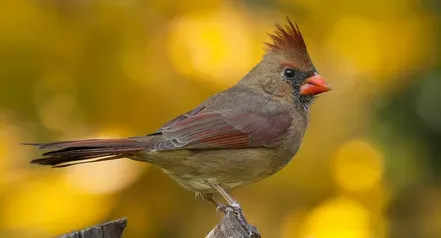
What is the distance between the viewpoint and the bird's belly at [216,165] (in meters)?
3.24

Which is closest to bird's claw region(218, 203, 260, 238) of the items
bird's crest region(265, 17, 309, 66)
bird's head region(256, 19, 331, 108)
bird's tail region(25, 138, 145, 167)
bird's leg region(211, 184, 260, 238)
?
bird's leg region(211, 184, 260, 238)

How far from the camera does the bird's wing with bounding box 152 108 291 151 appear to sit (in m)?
3.21

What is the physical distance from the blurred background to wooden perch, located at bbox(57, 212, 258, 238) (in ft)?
4.23

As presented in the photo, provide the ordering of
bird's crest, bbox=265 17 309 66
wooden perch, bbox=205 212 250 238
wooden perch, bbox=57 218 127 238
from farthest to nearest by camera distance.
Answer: bird's crest, bbox=265 17 309 66
wooden perch, bbox=205 212 250 238
wooden perch, bbox=57 218 127 238

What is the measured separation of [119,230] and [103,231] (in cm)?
5

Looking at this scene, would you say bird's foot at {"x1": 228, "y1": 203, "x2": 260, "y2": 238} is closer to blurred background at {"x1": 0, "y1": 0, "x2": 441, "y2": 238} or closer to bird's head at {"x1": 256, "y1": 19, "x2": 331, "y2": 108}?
bird's head at {"x1": 256, "y1": 19, "x2": 331, "y2": 108}

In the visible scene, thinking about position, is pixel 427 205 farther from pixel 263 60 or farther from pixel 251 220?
pixel 263 60

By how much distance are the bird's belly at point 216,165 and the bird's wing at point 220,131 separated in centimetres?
3

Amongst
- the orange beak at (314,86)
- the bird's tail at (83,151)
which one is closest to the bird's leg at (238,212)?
the bird's tail at (83,151)

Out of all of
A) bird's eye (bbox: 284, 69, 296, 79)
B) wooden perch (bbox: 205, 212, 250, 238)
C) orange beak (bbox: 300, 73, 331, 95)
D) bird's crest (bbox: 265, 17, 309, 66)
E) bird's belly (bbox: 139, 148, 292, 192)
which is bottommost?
wooden perch (bbox: 205, 212, 250, 238)

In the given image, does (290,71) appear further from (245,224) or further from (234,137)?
(245,224)

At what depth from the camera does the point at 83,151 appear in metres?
2.94

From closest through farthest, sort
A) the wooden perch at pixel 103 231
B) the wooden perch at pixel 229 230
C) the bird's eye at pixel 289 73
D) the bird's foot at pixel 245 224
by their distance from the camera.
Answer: the wooden perch at pixel 103 231 → the wooden perch at pixel 229 230 → the bird's foot at pixel 245 224 → the bird's eye at pixel 289 73

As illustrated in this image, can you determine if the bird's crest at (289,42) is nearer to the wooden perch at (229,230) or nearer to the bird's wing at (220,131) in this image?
the bird's wing at (220,131)
